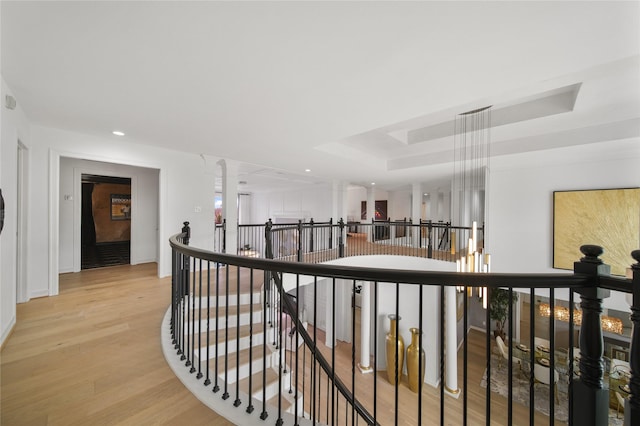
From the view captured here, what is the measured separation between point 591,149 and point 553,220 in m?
1.43

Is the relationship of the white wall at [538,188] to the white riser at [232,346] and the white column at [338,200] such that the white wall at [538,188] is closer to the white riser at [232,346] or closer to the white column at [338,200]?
the white column at [338,200]

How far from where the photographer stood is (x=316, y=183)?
1005 centimetres

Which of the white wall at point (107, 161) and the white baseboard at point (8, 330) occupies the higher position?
the white wall at point (107, 161)

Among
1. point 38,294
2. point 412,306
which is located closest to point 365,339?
point 412,306

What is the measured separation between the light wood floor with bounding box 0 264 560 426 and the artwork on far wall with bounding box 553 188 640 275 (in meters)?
6.17

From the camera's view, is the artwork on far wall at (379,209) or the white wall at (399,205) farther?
the artwork on far wall at (379,209)

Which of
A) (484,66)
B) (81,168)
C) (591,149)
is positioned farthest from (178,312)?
(591,149)

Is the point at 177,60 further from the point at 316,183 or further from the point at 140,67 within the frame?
the point at 316,183

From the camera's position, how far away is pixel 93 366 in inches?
83.0

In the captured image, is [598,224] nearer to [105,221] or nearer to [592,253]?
[592,253]

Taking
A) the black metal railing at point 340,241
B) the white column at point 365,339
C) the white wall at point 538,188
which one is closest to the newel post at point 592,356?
the black metal railing at point 340,241

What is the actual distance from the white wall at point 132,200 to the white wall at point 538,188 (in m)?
7.49

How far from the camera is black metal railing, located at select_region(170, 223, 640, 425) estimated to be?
104 centimetres

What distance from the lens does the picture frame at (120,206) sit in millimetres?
6367
